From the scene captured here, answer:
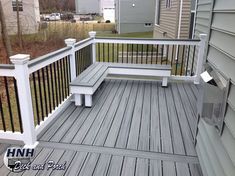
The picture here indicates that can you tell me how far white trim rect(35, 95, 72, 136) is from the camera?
275 cm

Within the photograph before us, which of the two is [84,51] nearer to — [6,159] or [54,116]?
[54,116]

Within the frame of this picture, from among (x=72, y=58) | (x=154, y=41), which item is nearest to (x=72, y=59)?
(x=72, y=58)

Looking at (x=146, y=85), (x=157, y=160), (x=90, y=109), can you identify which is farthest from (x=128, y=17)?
(x=157, y=160)

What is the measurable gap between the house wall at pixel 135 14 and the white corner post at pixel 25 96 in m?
18.6

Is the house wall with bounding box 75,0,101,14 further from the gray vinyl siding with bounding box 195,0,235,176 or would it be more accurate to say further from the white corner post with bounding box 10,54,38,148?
the gray vinyl siding with bounding box 195,0,235,176

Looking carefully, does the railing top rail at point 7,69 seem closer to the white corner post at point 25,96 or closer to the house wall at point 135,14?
the white corner post at point 25,96

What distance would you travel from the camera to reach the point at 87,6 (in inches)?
1673

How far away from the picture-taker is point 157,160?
92.0 inches

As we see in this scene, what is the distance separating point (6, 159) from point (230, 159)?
2.05 metres

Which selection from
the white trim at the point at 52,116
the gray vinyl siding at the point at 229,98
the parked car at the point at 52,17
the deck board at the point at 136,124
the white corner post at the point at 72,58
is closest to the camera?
the gray vinyl siding at the point at 229,98

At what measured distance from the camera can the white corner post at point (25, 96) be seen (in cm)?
223

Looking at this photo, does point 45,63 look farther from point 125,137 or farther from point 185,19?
point 185,19

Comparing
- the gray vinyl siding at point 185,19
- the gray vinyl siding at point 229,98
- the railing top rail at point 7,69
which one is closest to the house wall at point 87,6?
the gray vinyl siding at point 185,19

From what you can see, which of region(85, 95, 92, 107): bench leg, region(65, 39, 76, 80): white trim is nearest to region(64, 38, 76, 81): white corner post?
region(65, 39, 76, 80): white trim
